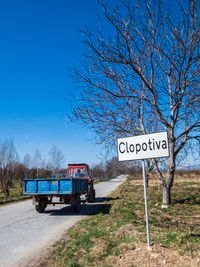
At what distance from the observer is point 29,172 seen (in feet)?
166

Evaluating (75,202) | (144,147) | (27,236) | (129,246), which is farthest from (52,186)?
(144,147)

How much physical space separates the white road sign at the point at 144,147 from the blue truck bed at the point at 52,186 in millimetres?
5600

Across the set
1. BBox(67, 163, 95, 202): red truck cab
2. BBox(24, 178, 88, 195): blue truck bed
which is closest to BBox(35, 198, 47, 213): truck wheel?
BBox(24, 178, 88, 195): blue truck bed

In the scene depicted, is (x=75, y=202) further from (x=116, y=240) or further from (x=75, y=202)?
(x=116, y=240)

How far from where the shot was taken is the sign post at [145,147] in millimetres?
4578

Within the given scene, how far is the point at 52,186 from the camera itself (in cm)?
1016

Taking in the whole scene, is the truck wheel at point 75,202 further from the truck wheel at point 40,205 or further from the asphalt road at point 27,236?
the truck wheel at point 40,205

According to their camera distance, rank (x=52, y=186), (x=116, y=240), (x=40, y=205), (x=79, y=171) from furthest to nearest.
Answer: (x=79, y=171), (x=40, y=205), (x=52, y=186), (x=116, y=240)

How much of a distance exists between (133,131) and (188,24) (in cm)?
570

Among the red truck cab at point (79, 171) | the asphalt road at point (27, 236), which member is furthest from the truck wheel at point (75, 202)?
the red truck cab at point (79, 171)

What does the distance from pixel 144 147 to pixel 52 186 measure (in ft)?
21.6

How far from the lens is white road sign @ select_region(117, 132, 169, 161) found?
180 inches

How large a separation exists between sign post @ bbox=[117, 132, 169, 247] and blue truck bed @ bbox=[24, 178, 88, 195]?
221 inches

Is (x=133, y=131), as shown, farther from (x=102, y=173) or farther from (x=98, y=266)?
(x=102, y=173)
